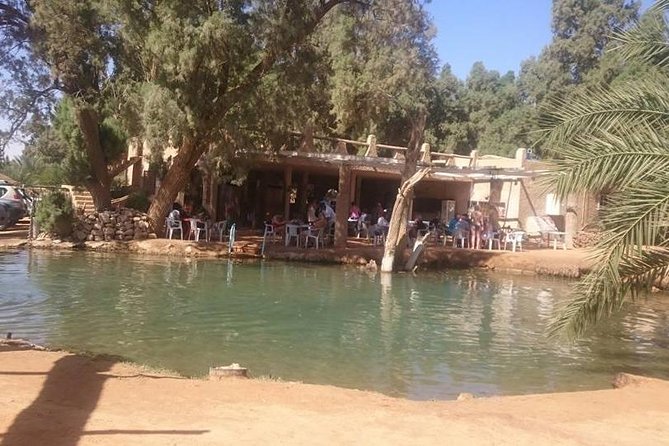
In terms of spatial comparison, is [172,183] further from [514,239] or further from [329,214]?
[514,239]

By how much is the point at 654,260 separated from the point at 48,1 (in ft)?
56.0

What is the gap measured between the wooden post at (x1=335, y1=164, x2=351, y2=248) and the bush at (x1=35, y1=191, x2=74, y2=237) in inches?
324

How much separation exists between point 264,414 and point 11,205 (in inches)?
816

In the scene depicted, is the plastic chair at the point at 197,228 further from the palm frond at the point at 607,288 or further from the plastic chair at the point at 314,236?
the palm frond at the point at 607,288

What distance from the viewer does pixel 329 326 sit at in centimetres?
1185

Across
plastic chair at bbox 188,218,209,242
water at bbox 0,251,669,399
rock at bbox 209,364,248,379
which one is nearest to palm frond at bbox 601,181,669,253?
water at bbox 0,251,669,399

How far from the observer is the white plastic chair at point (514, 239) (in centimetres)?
2248

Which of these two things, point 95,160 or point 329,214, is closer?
point 95,160

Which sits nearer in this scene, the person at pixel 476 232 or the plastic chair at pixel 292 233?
the plastic chair at pixel 292 233

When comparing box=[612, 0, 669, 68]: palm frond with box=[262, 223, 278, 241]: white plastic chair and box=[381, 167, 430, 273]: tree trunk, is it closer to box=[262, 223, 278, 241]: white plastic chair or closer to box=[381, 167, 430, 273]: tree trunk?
box=[381, 167, 430, 273]: tree trunk

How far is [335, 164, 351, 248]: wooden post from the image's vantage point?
70.7ft

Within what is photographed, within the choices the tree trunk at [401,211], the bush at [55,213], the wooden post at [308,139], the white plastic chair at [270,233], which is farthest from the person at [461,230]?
the bush at [55,213]

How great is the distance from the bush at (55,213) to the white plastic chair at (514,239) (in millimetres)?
14237

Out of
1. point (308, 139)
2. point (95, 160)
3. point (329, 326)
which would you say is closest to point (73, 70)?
point (95, 160)
